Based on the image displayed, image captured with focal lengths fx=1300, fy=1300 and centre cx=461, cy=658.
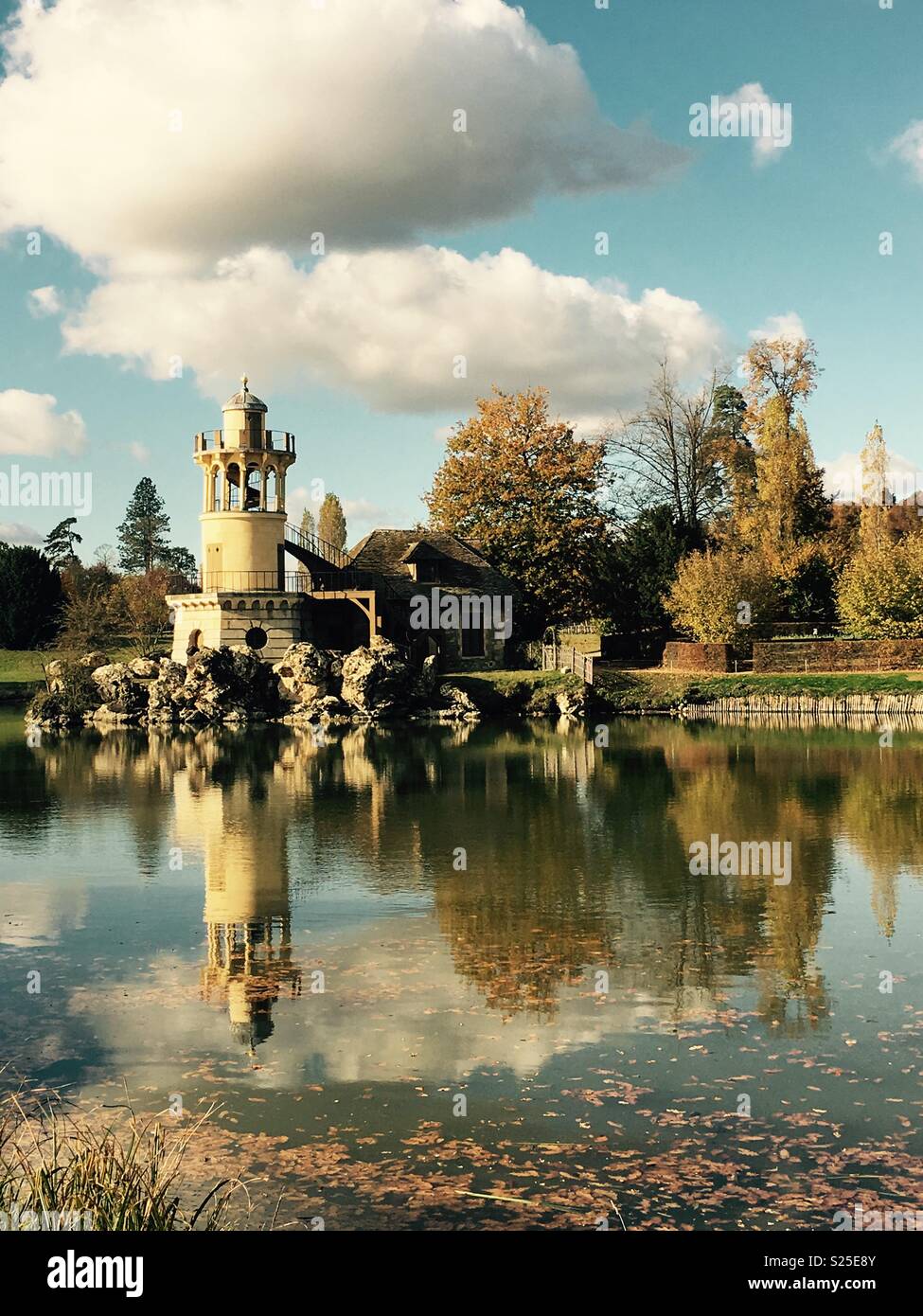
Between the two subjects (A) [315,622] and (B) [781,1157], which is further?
(A) [315,622]

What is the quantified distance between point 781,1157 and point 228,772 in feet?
92.8

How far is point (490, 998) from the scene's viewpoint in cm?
1403

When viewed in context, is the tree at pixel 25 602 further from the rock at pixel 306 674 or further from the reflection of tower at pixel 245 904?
the reflection of tower at pixel 245 904

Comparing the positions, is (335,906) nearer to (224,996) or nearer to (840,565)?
(224,996)

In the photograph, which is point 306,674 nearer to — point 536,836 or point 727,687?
point 727,687

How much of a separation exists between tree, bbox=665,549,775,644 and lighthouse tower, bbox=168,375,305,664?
1886 centimetres

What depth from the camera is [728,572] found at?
6288 centimetres

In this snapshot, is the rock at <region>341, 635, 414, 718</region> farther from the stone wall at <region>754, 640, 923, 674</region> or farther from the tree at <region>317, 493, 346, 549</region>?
the tree at <region>317, 493, 346, 549</region>

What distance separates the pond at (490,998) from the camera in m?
9.57

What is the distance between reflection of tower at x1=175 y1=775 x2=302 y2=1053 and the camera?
560 inches

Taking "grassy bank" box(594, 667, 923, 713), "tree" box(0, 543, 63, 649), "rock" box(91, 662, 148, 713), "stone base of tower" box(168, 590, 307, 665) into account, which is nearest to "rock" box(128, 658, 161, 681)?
"rock" box(91, 662, 148, 713)

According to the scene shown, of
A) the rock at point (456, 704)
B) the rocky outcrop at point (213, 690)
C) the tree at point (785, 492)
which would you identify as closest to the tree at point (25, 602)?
the rocky outcrop at point (213, 690)

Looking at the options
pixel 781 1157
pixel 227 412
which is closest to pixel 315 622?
pixel 227 412

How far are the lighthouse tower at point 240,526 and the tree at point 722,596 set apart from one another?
742 inches
